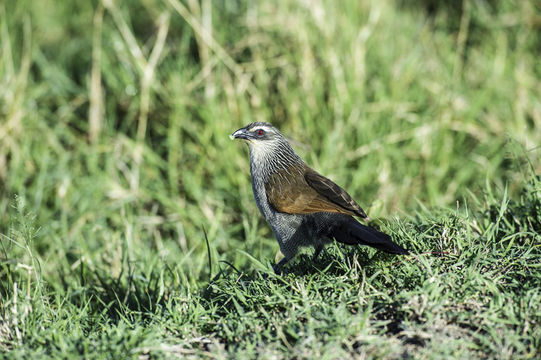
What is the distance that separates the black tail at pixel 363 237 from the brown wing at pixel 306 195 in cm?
12

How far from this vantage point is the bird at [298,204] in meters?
3.32

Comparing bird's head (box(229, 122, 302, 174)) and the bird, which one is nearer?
the bird

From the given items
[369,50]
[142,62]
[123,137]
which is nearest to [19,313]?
[123,137]

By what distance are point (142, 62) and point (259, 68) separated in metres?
1.10

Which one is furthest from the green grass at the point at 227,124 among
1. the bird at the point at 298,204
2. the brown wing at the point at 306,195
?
the brown wing at the point at 306,195

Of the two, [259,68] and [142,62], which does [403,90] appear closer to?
[259,68]

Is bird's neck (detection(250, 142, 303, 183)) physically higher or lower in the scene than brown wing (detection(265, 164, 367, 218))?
higher

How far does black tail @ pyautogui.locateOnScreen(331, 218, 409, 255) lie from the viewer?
2.86 meters

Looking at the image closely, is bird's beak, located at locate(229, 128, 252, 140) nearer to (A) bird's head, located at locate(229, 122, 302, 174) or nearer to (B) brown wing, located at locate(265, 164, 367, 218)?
(A) bird's head, located at locate(229, 122, 302, 174)

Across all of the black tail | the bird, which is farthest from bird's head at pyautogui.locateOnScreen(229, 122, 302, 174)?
the black tail

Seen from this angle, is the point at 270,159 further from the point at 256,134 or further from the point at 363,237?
the point at 363,237

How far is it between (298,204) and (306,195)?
0.07m

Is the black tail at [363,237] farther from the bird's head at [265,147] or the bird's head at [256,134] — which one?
the bird's head at [256,134]

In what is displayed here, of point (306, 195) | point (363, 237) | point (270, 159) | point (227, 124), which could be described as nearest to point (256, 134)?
point (270, 159)
